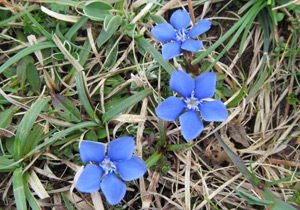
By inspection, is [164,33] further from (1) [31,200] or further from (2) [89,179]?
(1) [31,200]

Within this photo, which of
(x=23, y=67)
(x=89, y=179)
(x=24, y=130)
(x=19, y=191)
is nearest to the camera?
(x=89, y=179)

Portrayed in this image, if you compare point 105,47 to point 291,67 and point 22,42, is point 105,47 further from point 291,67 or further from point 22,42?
point 291,67

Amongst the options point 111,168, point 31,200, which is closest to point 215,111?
point 111,168

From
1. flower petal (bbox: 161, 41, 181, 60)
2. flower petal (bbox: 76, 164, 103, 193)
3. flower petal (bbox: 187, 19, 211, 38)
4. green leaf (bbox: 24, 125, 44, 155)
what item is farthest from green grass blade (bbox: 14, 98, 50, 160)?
flower petal (bbox: 187, 19, 211, 38)

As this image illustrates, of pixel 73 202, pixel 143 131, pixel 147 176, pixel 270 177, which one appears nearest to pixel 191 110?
pixel 143 131

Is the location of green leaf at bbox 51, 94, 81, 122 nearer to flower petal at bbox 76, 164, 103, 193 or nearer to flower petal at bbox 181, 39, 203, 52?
flower petal at bbox 76, 164, 103, 193

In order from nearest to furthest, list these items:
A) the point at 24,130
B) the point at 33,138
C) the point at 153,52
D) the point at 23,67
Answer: the point at 24,130 → the point at 33,138 → the point at 153,52 → the point at 23,67

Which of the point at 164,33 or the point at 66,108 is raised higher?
the point at 164,33
